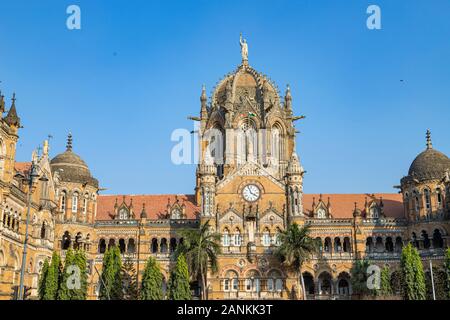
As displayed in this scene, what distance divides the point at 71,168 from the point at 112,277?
19.2 m

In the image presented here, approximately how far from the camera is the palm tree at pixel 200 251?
5969cm

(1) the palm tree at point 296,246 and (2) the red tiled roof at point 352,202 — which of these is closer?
(1) the palm tree at point 296,246

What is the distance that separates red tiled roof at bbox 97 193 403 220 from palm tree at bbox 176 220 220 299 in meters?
13.0

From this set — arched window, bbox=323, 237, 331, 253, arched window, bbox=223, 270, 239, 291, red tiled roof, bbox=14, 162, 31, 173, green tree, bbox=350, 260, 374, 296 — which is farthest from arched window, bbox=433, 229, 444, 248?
red tiled roof, bbox=14, 162, 31, 173

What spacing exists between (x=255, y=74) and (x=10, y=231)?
4438 cm

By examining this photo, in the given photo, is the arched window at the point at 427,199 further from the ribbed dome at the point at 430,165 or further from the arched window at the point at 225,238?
the arched window at the point at 225,238

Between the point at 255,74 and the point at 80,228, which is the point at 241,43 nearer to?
the point at 255,74

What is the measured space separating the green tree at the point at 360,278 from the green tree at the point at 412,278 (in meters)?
5.22

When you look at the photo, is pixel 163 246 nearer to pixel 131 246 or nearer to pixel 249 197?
pixel 131 246

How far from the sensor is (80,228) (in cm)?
6869

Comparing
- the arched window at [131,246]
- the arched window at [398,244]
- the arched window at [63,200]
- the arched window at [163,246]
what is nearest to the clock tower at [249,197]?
the arched window at [163,246]

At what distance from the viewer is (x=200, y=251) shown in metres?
59.9

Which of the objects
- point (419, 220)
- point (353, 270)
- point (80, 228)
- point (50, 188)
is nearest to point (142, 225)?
point (80, 228)

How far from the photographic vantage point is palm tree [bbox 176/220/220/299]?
59.7 m
